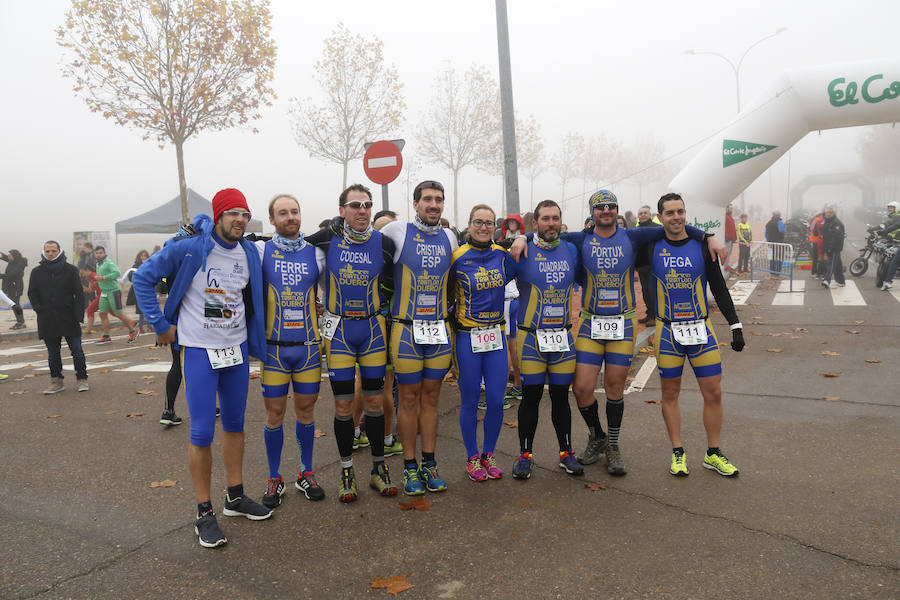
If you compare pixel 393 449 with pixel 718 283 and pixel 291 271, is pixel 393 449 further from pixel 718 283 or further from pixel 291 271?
pixel 718 283

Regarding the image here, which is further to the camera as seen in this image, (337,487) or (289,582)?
(337,487)

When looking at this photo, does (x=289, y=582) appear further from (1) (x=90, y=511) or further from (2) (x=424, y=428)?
(1) (x=90, y=511)

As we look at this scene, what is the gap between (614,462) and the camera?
14.7 feet


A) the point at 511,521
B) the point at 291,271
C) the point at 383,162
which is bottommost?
the point at 511,521

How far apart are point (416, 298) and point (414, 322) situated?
17 cm

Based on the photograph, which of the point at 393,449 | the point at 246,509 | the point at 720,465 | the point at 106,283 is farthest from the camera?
the point at 106,283

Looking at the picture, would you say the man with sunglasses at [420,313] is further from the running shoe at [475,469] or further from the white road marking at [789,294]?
the white road marking at [789,294]

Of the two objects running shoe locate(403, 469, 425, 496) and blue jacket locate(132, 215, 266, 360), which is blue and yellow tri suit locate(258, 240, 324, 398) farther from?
running shoe locate(403, 469, 425, 496)

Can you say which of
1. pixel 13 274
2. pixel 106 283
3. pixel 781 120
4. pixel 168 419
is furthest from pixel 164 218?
pixel 781 120

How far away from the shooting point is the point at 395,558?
332 cm

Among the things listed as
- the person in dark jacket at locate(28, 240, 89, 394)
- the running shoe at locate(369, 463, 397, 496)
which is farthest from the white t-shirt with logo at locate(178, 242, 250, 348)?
Result: the person in dark jacket at locate(28, 240, 89, 394)

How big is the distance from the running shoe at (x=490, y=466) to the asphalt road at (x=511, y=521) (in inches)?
3.3

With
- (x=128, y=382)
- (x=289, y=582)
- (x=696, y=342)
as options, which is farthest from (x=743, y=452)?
(x=128, y=382)

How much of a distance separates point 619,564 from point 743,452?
215 cm
